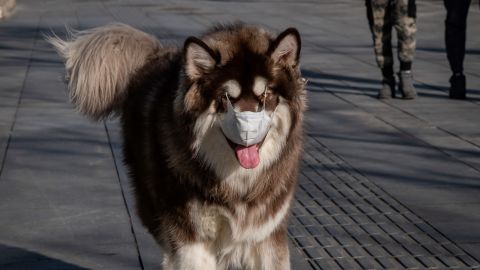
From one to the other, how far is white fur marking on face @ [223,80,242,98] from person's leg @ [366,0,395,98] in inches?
270

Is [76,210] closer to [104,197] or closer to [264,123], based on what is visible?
[104,197]

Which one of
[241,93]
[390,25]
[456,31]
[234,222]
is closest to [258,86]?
[241,93]

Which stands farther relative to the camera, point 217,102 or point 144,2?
point 144,2

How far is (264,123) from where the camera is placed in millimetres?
4035

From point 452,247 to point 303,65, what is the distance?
766cm

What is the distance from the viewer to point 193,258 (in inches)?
173

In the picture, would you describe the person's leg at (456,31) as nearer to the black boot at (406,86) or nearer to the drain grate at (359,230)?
the black boot at (406,86)

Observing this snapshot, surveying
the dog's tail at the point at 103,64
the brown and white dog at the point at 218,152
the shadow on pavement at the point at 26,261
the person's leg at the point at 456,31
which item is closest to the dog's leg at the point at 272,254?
the brown and white dog at the point at 218,152

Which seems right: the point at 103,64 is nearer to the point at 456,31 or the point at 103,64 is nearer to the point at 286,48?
the point at 286,48

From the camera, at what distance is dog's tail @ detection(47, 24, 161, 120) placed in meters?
5.25

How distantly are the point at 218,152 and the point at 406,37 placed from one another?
279 inches

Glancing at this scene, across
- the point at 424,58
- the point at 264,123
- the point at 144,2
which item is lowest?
the point at 144,2

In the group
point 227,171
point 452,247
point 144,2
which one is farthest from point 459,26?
point 144,2

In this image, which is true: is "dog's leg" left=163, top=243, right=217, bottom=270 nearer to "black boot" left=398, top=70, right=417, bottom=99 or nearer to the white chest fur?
the white chest fur
